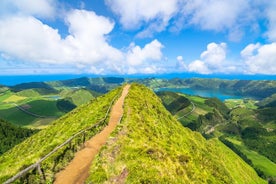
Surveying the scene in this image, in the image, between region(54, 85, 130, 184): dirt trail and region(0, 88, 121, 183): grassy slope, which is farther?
region(0, 88, 121, 183): grassy slope

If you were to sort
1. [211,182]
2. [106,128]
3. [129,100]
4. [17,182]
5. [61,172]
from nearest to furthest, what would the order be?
[17,182] < [61,172] < [106,128] < [211,182] < [129,100]

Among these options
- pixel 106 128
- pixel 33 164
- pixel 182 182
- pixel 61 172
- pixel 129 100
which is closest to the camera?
pixel 33 164

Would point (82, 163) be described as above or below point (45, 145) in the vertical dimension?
above

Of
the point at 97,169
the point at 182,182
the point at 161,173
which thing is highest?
the point at 97,169

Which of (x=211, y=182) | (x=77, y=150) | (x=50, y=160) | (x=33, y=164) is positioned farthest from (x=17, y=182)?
(x=211, y=182)

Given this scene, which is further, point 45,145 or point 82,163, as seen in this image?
point 45,145

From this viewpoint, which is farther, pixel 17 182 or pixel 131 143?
pixel 131 143

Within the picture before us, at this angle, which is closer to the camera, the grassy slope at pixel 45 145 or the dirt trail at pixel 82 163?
the dirt trail at pixel 82 163

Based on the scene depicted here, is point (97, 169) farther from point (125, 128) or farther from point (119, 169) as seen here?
point (125, 128)

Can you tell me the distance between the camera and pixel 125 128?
4444 cm

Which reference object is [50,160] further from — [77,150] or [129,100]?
[129,100]

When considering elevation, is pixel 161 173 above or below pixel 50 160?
below

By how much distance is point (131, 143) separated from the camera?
124 ft

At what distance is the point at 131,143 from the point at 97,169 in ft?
31.0
